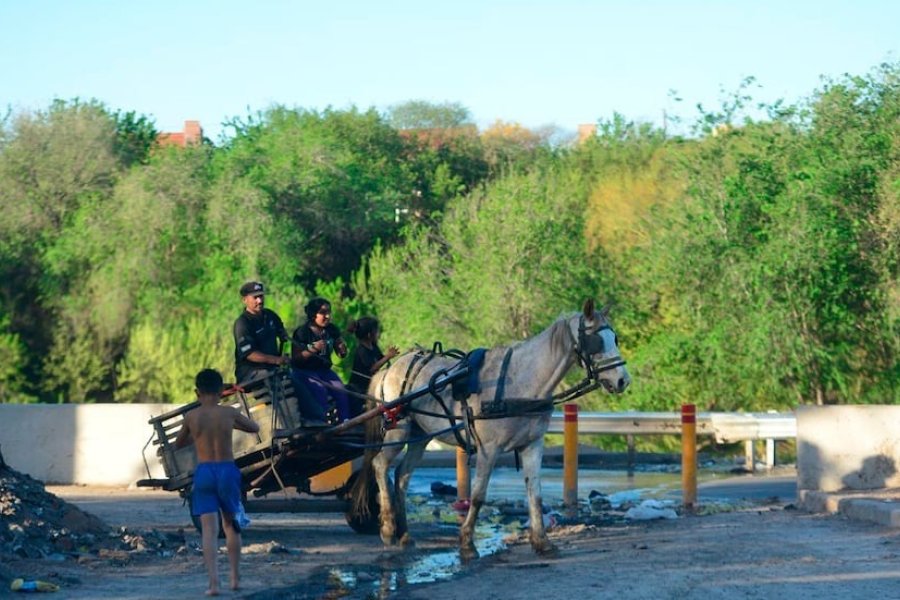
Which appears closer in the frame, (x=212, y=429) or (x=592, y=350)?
(x=212, y=429)

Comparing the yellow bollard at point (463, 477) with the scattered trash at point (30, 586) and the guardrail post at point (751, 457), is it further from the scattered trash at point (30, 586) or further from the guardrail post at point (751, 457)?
the scattered trash at point (30, 586)

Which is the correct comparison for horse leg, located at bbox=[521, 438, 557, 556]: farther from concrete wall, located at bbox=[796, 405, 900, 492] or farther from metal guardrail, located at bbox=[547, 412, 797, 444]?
metal guardrail, located at bbox=[547, 412, 797, 444]

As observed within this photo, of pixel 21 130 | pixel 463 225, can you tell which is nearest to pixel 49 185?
pixel 21 130

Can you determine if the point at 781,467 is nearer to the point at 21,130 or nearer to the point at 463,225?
the point at 463,225

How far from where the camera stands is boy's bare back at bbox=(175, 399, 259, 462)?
39.7ft

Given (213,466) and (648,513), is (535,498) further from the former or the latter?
(648,513)

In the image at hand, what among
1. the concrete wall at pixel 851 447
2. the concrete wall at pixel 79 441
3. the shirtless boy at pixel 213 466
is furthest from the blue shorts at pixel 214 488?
the concrete wall at pixel 79 441

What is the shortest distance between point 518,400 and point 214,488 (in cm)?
363

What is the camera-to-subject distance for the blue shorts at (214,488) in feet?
39.5

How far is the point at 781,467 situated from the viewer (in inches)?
1110

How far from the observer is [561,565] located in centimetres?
1365

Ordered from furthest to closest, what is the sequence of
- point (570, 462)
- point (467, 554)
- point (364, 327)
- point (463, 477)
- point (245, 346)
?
point (463, 477)
point (570, 462)
point (364, 327)
point (245, 346)
point (467, 554)

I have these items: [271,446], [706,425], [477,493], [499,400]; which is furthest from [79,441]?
[499,400]

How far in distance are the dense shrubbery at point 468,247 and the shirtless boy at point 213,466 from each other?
20.2m
